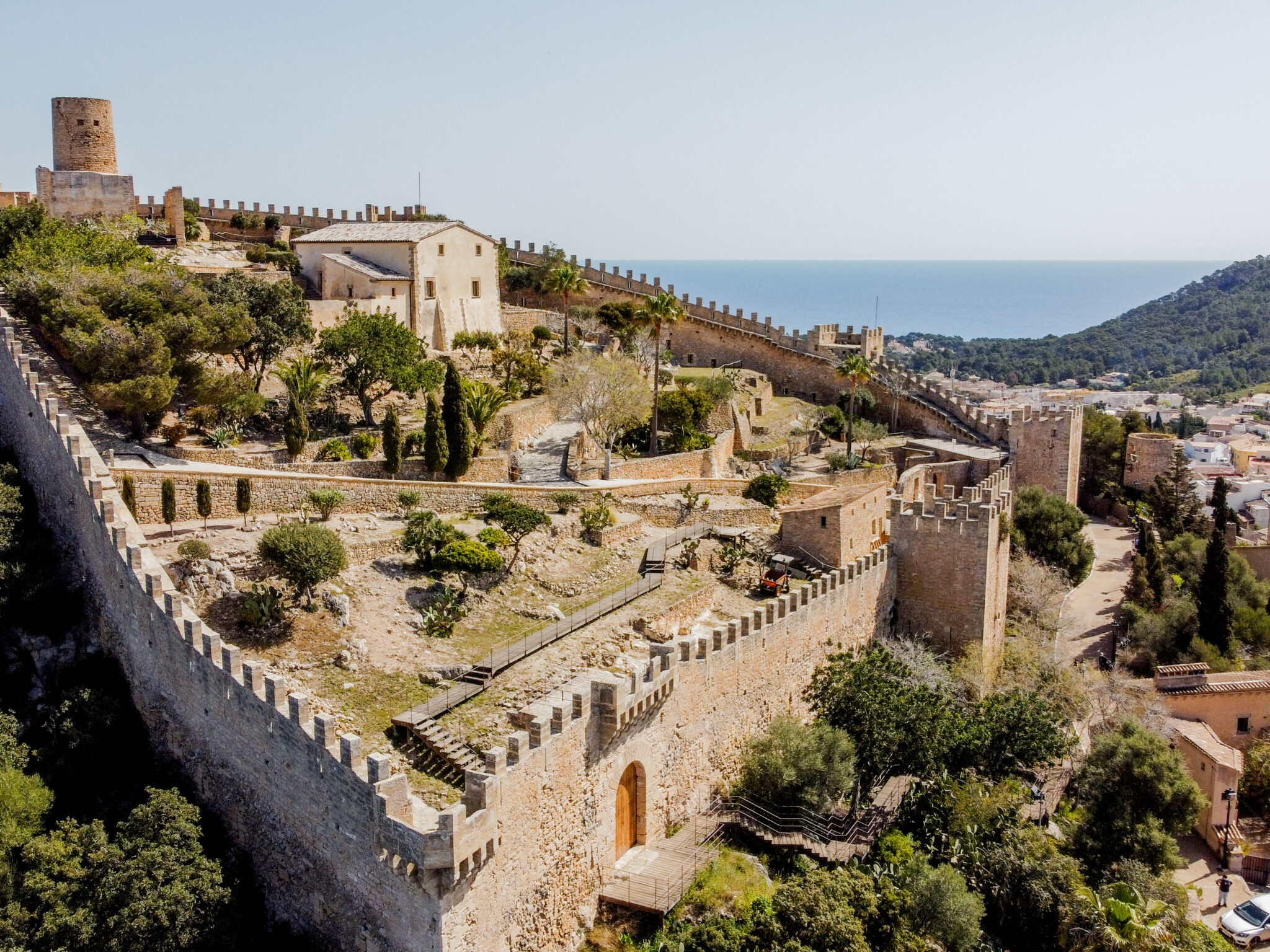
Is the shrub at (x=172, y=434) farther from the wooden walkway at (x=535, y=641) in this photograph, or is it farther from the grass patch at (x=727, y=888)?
the grass patch at (x=727, y=888)

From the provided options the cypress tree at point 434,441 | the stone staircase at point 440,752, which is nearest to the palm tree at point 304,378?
the cypress tree at point 434,441

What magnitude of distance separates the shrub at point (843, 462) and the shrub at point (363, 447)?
46.0ft

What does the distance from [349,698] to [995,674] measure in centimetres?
1539

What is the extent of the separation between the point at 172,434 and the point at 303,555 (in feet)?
27.7

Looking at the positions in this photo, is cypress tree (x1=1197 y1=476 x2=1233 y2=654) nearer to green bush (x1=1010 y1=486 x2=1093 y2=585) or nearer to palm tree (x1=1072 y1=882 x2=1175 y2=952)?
green bush (x1=1010 y1=486 x2=1093 y2=585)

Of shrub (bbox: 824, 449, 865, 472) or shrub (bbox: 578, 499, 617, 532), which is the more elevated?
shrub (bbox: 824, 449, 865, 472)

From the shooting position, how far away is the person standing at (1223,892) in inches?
845

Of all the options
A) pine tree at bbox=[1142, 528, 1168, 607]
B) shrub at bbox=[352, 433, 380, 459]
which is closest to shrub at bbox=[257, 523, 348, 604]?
shrub at bbox=[352, 433, 380, 459]

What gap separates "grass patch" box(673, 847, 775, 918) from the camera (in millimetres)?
16406

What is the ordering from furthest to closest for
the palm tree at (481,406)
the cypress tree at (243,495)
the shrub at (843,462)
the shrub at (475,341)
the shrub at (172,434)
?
the shrub at (475,341), the shrub at (843,462), the palm tree at (481,406), the shrub at (172,434), the cypress tree at (243,495)

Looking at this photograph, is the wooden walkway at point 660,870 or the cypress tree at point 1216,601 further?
the cypress tree at point 1216,601

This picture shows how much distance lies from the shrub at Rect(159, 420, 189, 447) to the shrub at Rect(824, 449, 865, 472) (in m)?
18.3

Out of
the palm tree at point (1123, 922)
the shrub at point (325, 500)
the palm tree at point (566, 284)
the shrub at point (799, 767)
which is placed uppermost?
the palm tree at point (566, 284)

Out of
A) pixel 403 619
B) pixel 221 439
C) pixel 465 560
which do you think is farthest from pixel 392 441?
pixel 403 619
